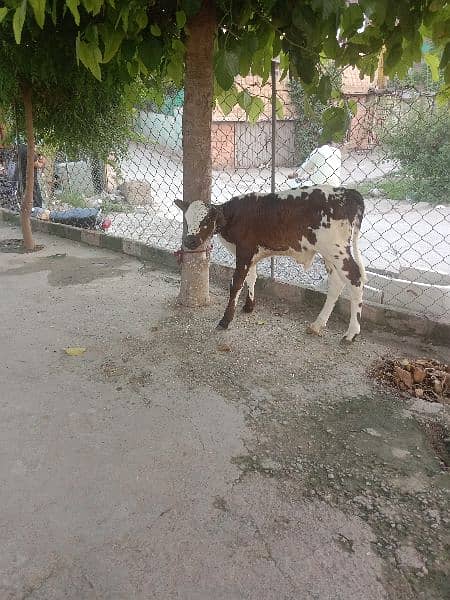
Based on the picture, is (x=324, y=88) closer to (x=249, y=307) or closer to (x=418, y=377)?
(x=418, y=377)

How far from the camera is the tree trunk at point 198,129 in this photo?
10.4ft

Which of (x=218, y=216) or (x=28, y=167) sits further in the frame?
(x=28, y=167)

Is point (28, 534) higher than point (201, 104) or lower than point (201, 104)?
lower

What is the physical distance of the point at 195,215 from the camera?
10.3 feet

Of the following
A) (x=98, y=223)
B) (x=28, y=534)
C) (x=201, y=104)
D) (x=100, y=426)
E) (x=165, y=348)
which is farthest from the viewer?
(x=98, y=223)

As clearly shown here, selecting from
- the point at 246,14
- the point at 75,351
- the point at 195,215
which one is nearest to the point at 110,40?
the point at 246,14

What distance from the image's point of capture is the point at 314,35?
2100mm

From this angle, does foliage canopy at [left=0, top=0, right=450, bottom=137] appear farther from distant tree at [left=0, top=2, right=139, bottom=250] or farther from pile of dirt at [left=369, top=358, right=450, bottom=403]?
pile of dirt at [left=369, top=358, right=450, bottom=403]

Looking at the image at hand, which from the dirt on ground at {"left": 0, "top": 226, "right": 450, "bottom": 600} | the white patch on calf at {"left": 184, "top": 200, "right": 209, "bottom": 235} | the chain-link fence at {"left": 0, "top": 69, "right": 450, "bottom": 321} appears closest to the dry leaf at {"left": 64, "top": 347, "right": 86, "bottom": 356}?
the dirt on ground at {"left": 0, "top": 226, "right": 450, "bottom": 600}

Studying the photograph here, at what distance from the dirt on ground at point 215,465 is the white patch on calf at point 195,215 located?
2.17ft

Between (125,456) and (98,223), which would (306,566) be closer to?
(125,456)

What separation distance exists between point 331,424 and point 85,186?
8.55 metres

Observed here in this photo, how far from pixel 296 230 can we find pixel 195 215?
627 millimetres

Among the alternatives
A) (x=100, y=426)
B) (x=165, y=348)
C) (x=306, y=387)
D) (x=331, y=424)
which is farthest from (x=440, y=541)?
(x=165, y=348)
